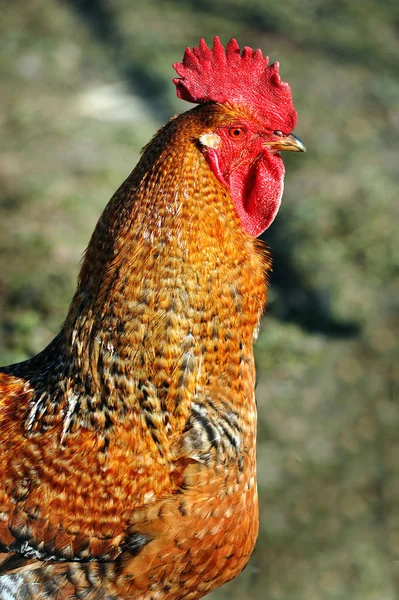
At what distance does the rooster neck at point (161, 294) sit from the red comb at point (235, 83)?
253 millimetres

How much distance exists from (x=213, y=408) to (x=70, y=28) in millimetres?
6837

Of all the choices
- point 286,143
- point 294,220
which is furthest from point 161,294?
point 294,220

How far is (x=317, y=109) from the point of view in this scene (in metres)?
7.06

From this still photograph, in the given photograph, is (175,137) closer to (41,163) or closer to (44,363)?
(44,363)

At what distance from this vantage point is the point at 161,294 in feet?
8.80

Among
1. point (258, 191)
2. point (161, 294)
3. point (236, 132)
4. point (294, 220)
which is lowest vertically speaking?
point (161, 294)

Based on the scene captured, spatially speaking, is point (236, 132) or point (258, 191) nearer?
point (236, 132)

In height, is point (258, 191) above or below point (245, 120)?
below

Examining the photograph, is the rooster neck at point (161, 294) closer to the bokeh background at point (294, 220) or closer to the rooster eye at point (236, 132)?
the rooster eye at point (236, 132)

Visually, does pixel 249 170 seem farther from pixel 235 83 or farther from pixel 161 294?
pixel 161 294

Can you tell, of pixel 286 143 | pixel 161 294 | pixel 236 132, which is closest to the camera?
pixel 161 294

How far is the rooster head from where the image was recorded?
2.85 meters

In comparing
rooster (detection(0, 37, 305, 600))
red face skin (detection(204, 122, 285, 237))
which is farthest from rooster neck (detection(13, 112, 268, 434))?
red face skin (detection(204, 122, 285, 237))

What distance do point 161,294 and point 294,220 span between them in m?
3.34
